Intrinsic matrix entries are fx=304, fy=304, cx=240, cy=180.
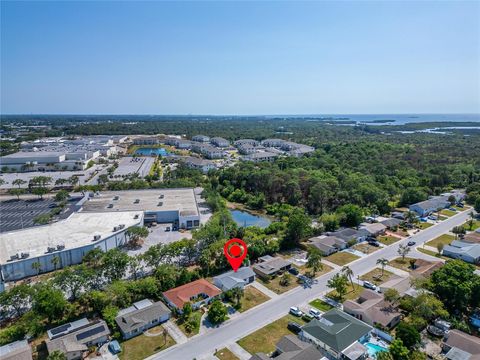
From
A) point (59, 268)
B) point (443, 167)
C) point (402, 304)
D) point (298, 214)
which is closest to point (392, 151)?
point (443, 167)

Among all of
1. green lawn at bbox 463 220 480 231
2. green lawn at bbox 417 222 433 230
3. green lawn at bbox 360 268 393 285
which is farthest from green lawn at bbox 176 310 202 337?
green lawn at bbox 463 220 480 231

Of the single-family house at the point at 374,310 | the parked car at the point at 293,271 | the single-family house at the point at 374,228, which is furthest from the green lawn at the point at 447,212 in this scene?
the parked car at the point at 293,271

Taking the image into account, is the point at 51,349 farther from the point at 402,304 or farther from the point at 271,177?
the point at 271,177

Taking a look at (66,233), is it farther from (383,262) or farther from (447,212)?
(447,212)

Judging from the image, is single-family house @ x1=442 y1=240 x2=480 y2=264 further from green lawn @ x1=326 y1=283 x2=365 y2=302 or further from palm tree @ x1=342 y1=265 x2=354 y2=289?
green lawn @ x1=326 y1=283 x2=365 y2=302

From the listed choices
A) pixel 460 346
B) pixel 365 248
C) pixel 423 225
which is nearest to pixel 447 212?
pixel 423 225

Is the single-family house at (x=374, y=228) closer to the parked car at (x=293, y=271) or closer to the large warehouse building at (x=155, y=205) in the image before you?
the parked car at (x=293, y=271)
